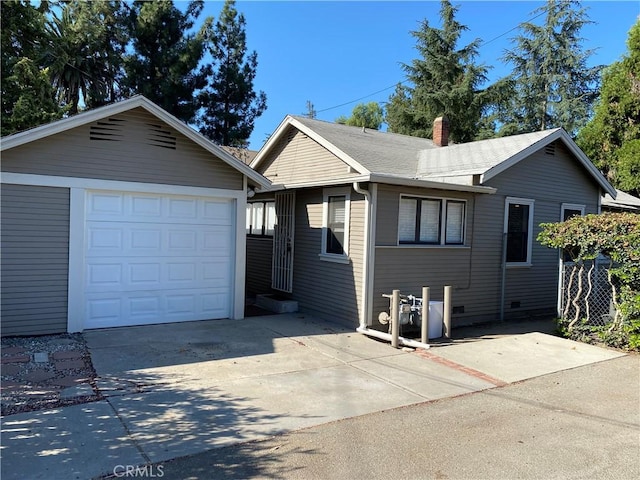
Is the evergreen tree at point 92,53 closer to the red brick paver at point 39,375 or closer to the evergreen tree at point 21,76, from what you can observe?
the evergreen tree at point 21,76

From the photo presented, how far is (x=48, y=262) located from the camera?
23.9ft

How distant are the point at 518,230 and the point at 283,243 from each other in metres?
5.51

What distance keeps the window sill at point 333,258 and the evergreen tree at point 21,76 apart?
1156cm

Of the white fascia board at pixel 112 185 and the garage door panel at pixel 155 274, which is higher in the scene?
the white fascia board at pixel 112 185

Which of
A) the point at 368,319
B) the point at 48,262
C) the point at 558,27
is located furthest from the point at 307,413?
the point at 558,27

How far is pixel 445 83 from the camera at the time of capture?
26.4 metres

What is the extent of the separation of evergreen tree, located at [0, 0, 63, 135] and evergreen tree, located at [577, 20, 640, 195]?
20799mm

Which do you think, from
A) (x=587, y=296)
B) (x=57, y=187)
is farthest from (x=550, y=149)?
(x=57, y=187)

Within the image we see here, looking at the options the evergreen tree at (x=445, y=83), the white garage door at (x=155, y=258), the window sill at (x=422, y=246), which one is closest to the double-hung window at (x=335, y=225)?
the window sill at (x=422, y=246)

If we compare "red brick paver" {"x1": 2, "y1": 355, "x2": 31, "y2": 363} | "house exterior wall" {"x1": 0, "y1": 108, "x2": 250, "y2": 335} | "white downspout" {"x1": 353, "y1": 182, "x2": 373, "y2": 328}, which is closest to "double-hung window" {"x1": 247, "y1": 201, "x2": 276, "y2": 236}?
"white downspout" {"x1": 353, "y1": 182, "x2": 373, "y2": 328}

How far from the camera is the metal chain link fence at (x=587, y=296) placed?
27.6 feet

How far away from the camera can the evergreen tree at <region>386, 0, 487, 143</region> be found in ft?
85.1

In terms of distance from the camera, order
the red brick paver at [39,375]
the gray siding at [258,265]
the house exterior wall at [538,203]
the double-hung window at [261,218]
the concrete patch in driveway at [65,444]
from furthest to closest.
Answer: the double-hung window at [261,218]
the gray siding at [258,265]
the house exterior wall at [538,203]
the red brick paver at [39,375]
the concrete patch in driveway at [65,444]

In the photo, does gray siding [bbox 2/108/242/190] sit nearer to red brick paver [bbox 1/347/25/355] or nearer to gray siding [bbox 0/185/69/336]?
gray siding [bbox 0/185/69/336]
